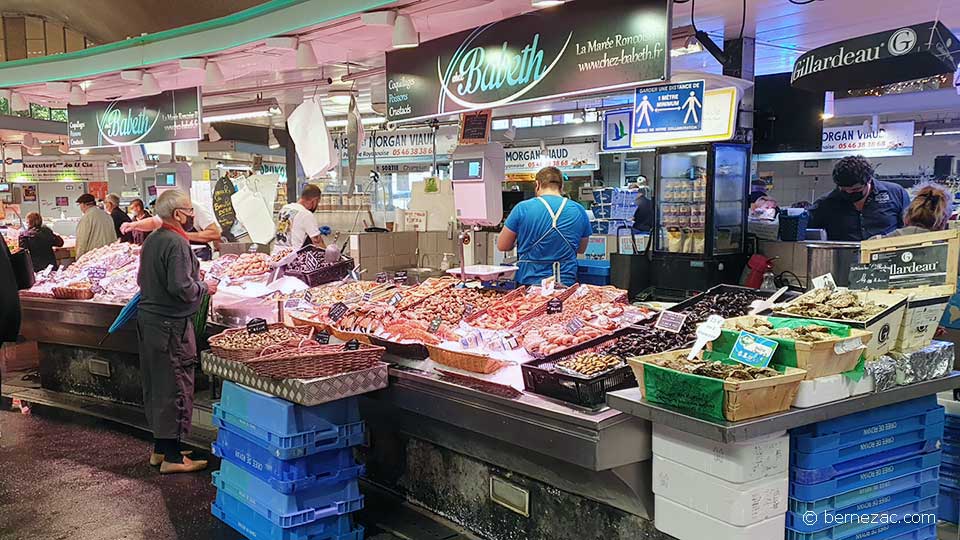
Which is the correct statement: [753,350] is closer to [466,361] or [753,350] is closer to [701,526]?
[701,526]

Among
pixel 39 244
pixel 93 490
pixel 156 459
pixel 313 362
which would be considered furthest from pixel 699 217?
pixel 39 244

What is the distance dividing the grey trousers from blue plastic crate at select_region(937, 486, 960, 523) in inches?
188

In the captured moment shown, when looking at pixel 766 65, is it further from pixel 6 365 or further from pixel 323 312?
pixel 6 365

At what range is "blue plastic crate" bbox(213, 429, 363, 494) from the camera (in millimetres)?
3662

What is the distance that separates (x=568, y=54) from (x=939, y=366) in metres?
2.49

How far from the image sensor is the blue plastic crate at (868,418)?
2816 mm

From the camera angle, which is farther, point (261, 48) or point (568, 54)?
point (261, 48)

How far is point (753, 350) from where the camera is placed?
2791mm

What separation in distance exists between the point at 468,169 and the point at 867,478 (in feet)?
13.6

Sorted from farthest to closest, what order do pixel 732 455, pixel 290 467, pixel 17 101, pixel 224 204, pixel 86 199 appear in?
pixel 86 199, pixel 17 101, pixel 224 204, pixel 290 467, pixel 732 455

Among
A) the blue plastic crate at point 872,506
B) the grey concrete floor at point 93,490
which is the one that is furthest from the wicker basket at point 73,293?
the blue plastic crate at point 872,506

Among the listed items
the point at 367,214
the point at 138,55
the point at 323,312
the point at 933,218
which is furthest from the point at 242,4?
the point at 933,218

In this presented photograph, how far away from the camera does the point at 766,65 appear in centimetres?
891

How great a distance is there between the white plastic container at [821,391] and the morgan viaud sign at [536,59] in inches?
70.7
